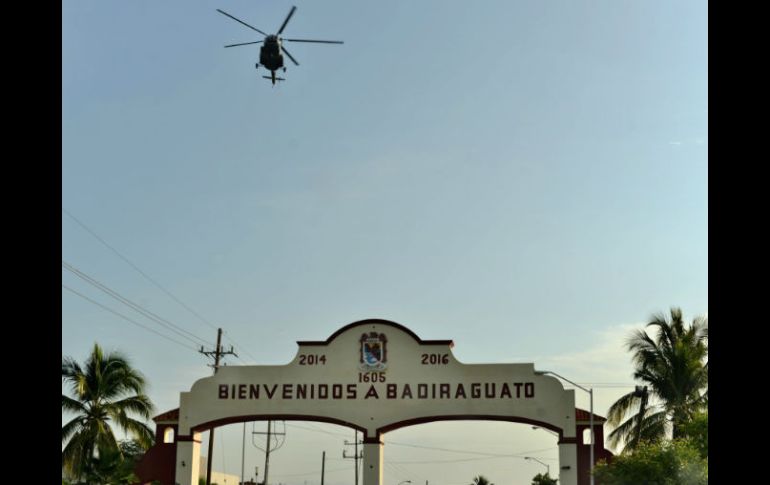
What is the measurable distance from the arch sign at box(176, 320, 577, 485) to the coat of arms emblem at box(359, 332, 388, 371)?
44 mm

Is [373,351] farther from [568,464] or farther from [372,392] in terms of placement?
[568,464]

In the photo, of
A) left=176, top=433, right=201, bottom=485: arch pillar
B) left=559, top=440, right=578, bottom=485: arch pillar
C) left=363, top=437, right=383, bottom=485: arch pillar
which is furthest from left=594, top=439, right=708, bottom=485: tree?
left=176, top=433, right=201, bottom=485: arch pillar

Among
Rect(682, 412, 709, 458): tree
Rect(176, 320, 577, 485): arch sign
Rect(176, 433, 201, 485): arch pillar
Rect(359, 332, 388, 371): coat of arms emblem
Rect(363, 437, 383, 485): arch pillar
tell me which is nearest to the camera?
Rect(682, 412, 709, 458): tree

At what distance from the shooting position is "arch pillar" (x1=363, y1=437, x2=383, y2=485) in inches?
1525

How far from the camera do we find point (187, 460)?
3969cm

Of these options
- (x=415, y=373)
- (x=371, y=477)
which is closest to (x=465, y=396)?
(x=415, y=373)

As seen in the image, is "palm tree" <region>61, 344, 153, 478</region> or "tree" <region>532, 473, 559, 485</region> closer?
"palm tree" <region>61, 344, 153, 478</region>

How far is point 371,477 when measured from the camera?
38.7 metres

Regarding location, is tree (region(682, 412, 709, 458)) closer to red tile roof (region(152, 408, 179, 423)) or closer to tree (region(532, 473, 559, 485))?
red tile roof (region(152, 408, 179, 423))

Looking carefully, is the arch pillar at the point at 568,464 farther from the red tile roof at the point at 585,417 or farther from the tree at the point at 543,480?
the tree at the point at 543,480

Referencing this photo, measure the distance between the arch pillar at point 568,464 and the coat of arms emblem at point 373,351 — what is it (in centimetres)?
837

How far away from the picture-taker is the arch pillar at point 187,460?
129ft

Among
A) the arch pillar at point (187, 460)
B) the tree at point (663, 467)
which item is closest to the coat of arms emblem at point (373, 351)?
the arch pillar at point (187, 460)
